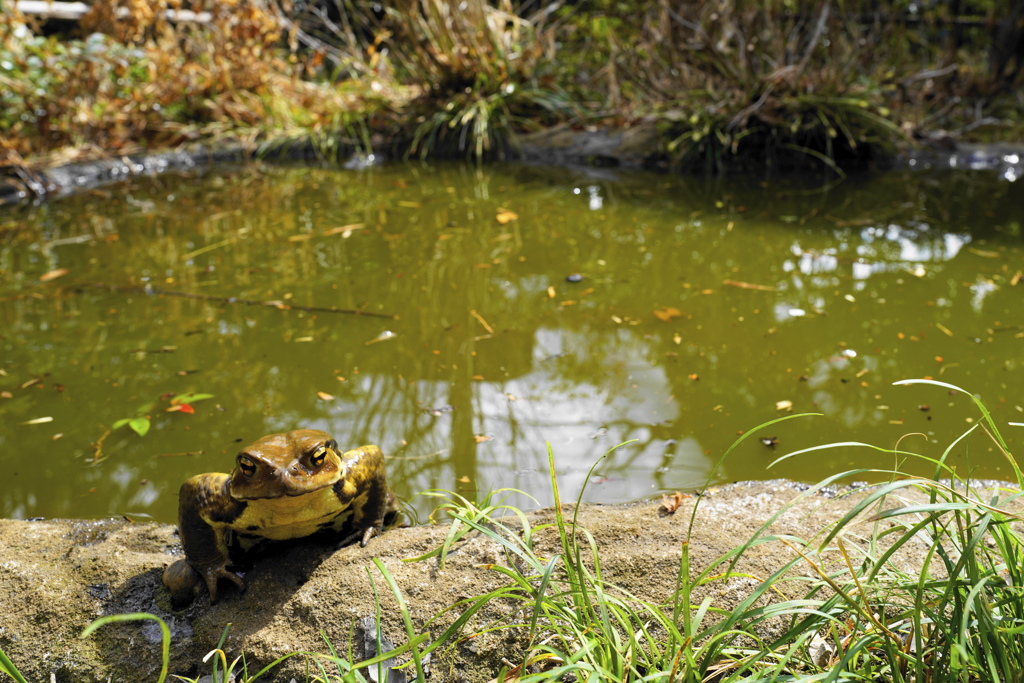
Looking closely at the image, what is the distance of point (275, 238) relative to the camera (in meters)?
4.79

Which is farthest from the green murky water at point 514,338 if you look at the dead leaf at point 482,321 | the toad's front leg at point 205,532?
the toad's front leg at point 205,532

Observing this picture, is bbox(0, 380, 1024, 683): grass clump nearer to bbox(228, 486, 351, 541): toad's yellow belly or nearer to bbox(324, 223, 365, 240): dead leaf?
bbox(228, 486, 351, 541): toad's yellow belly

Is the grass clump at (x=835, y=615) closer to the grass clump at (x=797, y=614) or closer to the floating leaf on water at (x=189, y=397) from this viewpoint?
the grass clump at (x=797, y=614)

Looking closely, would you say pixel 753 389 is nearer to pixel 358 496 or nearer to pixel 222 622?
pixel 358 496

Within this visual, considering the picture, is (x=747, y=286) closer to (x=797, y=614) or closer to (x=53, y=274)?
(x=797, y=614)

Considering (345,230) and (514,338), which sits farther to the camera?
(345,230)

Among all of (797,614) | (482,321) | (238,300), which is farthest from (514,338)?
(797,614)

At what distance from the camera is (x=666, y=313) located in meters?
3.45

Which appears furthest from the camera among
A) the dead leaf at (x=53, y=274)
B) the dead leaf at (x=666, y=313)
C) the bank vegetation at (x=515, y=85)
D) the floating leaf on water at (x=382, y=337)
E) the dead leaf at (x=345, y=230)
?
the bank vegetation at (x=515, y=85)

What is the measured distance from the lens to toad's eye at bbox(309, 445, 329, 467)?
5.07 feet

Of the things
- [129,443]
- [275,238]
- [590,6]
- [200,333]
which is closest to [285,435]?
[129,443]

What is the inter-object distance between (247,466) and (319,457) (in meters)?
0.15

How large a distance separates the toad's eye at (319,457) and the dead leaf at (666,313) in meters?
2.13

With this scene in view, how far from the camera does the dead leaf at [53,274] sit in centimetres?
420
